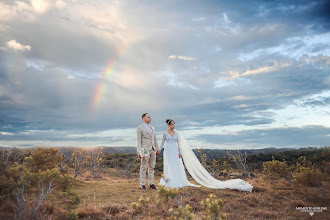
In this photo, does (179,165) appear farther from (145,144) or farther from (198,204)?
(198,204)

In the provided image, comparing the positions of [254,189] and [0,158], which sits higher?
[0,158]

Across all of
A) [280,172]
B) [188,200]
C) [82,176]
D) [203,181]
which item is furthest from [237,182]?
[82,176]

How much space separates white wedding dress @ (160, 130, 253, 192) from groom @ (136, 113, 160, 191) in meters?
0.62

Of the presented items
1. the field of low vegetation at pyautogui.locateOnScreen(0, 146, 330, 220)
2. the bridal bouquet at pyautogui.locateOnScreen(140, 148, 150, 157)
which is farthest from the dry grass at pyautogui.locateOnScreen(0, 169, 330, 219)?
the bridal bouquet at pyautogui.locateOnScreen(140, 148, 150, 157)

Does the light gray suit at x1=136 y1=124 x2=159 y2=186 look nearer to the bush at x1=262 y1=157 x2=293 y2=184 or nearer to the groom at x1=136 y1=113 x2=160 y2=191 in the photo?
the groom at x1=136 y1=113 x2=160 y2=191

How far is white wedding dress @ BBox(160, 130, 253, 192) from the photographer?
988cm

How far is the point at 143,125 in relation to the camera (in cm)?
990

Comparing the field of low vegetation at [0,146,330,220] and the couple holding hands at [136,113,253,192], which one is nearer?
the field of low vegetation at [0,146,330,220]

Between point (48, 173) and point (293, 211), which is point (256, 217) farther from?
point (48, 173)

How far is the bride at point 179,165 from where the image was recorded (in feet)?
32.7

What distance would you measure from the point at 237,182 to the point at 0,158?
8141 mm

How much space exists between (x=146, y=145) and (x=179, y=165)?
5.76ft

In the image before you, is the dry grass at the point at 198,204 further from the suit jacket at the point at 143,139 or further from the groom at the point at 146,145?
the suit jacket at the point at 143,139

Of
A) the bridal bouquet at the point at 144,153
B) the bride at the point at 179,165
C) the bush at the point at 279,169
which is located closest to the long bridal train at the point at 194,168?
the bride at the point at 179,165
